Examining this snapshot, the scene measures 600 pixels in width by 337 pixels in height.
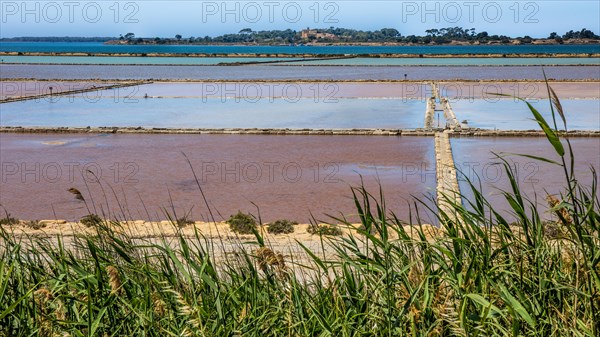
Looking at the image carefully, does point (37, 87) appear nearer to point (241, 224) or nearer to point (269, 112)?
point (269, 112)

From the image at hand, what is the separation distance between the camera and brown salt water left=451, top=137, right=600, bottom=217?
10.1 metres

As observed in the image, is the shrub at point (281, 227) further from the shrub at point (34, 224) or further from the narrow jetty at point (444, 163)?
the shrub at point (34, 224)

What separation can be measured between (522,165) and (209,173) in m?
4.68

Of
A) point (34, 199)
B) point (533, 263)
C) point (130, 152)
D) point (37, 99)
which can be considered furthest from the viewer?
point (37, 99)

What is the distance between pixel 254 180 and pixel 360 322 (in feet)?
27.2

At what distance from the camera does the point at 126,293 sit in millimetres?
3488

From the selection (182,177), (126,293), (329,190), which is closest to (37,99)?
(182,177)

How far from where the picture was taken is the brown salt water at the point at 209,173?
955cm

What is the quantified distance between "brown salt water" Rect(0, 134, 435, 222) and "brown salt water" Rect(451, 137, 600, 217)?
1.98 feet

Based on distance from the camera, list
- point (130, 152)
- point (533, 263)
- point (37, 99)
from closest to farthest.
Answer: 1. point (533, 263)
2. point (130, 152)
3. point (37, 99)

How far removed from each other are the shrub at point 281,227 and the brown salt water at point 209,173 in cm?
51

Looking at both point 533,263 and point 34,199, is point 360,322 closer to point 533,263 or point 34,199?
point 533,263

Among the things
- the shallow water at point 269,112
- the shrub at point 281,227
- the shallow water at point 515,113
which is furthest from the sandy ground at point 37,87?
the shrub at point 281,227

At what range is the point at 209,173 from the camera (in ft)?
39.4
